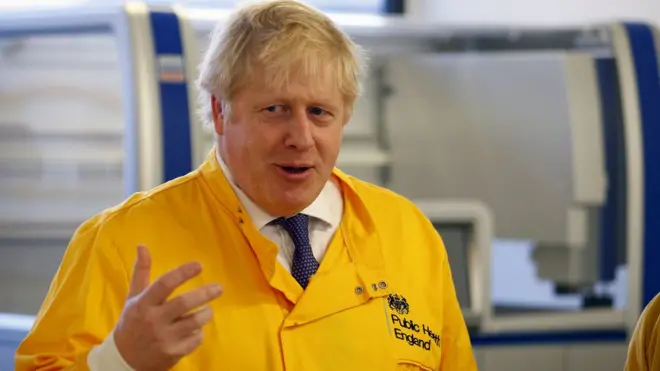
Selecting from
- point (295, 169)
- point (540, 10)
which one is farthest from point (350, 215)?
point (540, 10)

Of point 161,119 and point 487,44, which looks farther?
point 487,44

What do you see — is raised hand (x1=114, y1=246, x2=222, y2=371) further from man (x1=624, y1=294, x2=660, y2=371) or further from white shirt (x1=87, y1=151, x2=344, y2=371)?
man (x1=624, y1=294, x2=660, y2=371)

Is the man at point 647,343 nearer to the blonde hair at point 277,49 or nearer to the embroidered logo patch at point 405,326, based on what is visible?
the embroidered logo patch at point 405,326

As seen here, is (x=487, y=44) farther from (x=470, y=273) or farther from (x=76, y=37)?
(x=76, y=37)

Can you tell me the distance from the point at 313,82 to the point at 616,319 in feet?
4.82

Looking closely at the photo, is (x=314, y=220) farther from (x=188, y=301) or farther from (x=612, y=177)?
(x=612, y=177)

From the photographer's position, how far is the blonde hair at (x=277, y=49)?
1306mm

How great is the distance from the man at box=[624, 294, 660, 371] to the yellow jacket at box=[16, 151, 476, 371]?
273mm

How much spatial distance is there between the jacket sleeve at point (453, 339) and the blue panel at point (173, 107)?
827 millimetres

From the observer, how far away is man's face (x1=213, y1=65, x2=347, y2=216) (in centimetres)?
132

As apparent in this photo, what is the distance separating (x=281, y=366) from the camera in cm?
131

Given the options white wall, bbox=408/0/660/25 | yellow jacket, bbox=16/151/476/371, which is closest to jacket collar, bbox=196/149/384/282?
yellow jacket, bbox=16/151/476/371

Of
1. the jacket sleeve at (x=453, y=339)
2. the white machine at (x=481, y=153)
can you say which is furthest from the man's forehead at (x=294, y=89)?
the white machine at (x=481, y=153)

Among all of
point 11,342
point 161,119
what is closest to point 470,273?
point 161,119
